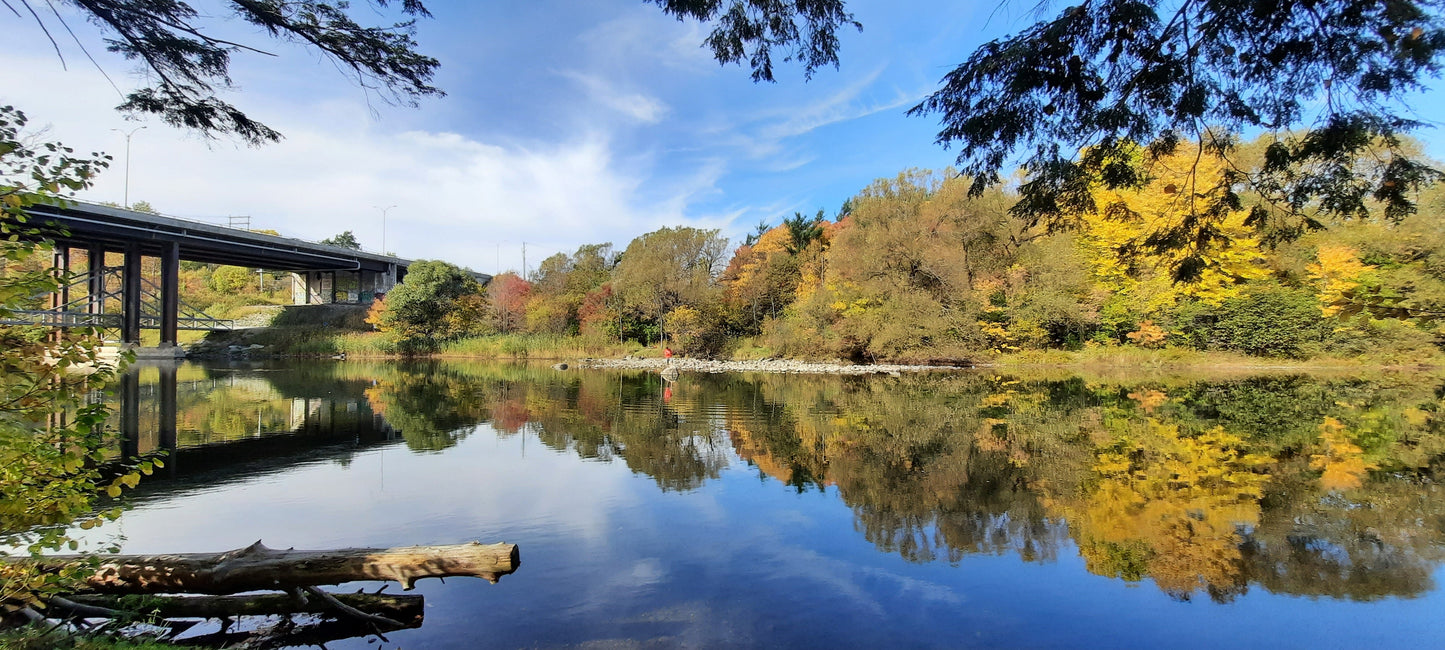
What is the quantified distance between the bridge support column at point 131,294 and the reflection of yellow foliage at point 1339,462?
1917 inches

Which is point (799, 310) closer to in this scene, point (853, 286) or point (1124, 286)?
point (853, 286)

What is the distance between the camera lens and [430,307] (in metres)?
42.8

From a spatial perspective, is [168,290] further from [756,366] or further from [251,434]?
[756,366]

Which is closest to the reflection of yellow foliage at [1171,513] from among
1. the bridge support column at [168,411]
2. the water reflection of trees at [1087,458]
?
the water reflection of trees at [1087,458]

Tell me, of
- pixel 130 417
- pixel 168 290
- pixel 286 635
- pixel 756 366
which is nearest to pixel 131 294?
pixel 168 290

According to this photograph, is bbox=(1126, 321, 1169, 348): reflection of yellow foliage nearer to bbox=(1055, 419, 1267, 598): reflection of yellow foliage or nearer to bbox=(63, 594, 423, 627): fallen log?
bbox=(1055, 419, 1267, 598): reflection of yellow foliage

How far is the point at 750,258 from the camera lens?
44.6 m

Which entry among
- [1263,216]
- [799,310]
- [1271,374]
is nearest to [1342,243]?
[1271,374]

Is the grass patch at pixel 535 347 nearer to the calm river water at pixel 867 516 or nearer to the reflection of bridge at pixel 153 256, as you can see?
the reflection of bridge at pixel 153 256

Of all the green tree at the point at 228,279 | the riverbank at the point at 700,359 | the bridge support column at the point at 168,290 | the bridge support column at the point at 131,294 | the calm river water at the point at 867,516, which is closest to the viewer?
the calm river water at the point at 867,516

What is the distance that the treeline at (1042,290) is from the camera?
83.8 ft

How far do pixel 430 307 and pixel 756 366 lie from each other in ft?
76.1

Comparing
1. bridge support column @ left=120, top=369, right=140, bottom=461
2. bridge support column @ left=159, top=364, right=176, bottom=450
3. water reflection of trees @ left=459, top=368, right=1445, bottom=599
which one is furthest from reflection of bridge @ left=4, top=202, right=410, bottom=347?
water reflection of trees @ left=459, top=368, right=1445, bottom=599

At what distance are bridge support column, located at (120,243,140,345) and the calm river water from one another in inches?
1093
